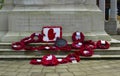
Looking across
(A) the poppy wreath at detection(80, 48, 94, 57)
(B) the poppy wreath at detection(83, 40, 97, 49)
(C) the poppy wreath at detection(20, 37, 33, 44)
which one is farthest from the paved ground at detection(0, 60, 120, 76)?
(C) the poppy wreath at detection(20, 37, 33, 44)

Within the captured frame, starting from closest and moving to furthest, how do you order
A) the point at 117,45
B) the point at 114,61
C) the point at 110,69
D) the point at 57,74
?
the point at 57,74
the point at 110,69
the point at 114,61
the point at 117,45

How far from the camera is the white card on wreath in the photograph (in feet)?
42.0

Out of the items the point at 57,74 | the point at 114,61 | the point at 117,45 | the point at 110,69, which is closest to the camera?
the point at 57,74

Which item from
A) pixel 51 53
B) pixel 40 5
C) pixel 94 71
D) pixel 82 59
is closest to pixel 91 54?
pixel 82 59

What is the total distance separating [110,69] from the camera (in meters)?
9.80

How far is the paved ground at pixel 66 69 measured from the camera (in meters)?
9.13

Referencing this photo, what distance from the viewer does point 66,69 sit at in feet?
32.0

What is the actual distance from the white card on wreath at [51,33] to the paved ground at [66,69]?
200 centimetres

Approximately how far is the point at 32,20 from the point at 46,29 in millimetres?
744

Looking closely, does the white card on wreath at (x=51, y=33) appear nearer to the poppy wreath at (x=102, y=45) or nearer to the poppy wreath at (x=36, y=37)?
the poppy wreath at (x=36, y=37)

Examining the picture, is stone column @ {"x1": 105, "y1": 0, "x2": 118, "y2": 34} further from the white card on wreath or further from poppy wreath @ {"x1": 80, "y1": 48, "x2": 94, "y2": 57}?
poppy wreath @ {"x1": 80, "y1": 48, "x2": 94, "y2": 57}

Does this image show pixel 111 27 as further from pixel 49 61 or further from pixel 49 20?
pixel 49 61

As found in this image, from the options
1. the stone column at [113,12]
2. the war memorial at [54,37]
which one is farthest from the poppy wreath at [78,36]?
the stone column at [113,12]

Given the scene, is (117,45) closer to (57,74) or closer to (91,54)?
(91,54)
